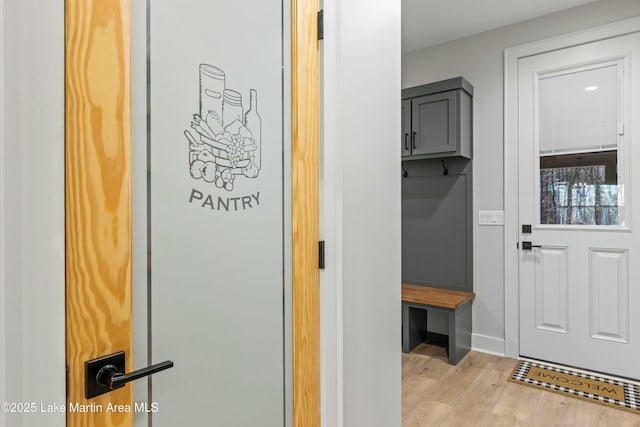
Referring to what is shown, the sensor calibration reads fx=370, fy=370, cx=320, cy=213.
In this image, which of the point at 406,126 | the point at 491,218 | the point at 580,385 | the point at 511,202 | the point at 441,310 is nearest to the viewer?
the point at 580,385

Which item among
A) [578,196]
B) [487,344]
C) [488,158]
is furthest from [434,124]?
[487,344]

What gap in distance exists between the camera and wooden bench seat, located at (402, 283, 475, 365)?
3037mm

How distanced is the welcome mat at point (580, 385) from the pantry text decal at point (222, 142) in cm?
271

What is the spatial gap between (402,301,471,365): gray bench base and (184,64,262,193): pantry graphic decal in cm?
246

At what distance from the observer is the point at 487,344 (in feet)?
10.8

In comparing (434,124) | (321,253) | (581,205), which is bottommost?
(321,253)

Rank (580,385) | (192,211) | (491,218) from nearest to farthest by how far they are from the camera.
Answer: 1. (192,211)
2. (580,385)
3. (491,218)

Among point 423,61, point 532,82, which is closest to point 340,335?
point 532,82

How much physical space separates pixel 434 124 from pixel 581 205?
1.32m

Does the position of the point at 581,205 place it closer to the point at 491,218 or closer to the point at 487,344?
the point at 491,218

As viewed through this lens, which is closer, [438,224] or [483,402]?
[483,402]

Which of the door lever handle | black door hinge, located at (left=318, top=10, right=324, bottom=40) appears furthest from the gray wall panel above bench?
the door lever handle

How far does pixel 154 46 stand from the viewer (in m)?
0.84
